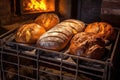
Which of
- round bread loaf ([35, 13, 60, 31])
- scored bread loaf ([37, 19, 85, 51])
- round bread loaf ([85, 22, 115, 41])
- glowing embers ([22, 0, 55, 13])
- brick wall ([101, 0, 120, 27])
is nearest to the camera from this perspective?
scored bread loaf ([37, 19, 85, 51])

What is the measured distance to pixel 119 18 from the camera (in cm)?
175

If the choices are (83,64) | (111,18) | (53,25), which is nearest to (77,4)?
(111,18)

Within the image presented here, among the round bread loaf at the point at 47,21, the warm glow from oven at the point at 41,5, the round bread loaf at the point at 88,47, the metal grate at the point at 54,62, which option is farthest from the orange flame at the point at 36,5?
the round bread loaf at the point at 88,47

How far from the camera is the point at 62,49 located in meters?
1.33

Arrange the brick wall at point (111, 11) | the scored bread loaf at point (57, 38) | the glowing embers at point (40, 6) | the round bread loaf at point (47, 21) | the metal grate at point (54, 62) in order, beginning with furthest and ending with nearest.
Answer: the glowing embers at point (40, 6) → the brick wall at point (111, 11) → the round bread loaf at point (47, 21) → the scored bread loaf at point (57, 38) → the metal grate at point (54, 62)

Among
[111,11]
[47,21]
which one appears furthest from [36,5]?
[111,11]

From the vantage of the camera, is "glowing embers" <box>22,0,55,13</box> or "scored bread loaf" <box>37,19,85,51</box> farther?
"glowing embers" <box>22,0,55,13</box>

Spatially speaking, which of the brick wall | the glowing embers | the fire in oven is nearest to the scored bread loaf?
the fire in oven

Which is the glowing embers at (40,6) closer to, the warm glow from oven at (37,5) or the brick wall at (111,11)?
the warm glow from oven at (37,5)

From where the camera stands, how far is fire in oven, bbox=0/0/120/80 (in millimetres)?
1191

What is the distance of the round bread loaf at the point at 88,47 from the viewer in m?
1.20

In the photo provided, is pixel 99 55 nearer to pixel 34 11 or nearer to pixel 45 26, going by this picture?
pixel 45 26

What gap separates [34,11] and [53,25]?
0.52 m

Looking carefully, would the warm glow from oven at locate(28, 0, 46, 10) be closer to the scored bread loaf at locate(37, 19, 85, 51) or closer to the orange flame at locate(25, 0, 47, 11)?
the orange flame at locate(25, 0, 47, 11)
